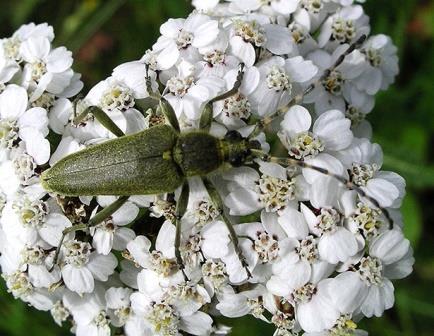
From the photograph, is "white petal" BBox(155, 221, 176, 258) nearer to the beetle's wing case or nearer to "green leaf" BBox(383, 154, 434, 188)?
the beetle's wing case

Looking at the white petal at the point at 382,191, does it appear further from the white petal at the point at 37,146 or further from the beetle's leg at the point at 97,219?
the white petal at the point at 37,146

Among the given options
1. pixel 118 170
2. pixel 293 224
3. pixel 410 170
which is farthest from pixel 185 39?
pixel 410 170

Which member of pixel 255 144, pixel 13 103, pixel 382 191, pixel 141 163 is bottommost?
pixel 382 191

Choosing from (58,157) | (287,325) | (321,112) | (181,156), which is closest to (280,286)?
(287,325)

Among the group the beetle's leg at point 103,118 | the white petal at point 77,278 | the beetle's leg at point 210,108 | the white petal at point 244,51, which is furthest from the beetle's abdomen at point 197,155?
the white petal at point 77,278

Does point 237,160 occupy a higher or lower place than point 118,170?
lower

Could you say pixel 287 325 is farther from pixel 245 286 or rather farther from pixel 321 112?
pixel 321 112

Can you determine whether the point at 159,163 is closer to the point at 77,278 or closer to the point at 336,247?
the point at 77,278
